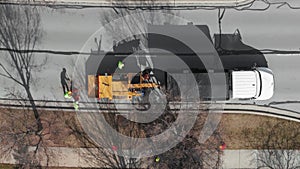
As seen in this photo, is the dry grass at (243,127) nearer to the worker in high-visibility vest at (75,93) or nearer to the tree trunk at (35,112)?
the worker in high-visibility vest at (75,93)

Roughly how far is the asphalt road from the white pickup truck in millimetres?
1278

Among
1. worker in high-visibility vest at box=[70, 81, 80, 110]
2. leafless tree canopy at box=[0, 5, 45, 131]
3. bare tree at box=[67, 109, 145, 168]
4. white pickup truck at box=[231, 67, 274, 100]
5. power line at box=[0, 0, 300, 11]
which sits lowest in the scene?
bare tree at box=[67, 109, 145, 168]

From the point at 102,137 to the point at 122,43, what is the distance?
205 inches

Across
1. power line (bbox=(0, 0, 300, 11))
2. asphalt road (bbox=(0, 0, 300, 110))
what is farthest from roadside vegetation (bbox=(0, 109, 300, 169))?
power line (bbox=(0, 0, 300, 11))

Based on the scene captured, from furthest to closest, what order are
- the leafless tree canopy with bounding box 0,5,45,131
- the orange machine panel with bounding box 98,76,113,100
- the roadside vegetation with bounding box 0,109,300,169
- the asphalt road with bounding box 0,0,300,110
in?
1. the asphalt road with bounding box 0,0,300,110
2. the leafless tree canopy with bounding box 0,5,45,131
3. the roadside vegetation with bounding box 0,109,300,169
4. the orange machine panel with bounding box 98,76,113,100

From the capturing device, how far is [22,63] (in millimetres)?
23219

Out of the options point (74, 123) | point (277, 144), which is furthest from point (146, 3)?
point (277, 144)

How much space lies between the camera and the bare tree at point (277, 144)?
23141mm

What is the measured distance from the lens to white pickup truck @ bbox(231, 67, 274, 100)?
875 inches

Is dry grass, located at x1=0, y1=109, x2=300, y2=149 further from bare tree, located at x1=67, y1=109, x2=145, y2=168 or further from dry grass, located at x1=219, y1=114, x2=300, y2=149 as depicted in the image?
bare tree, located at x1=67, y1=109, x2=145, y2=168

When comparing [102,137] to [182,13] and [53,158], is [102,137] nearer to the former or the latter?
[53,158]

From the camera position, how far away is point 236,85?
22.2 meters

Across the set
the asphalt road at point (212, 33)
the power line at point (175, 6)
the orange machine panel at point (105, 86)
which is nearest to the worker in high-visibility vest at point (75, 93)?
the asphalt road at point (212, 33)

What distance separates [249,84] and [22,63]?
1221cm
